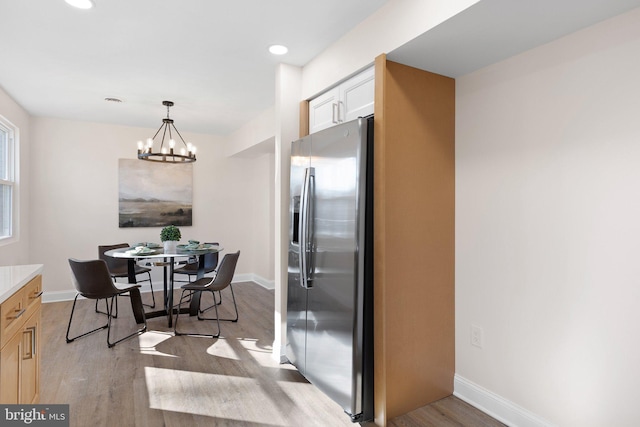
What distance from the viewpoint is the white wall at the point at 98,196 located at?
4922mm

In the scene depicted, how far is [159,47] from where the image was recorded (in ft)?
9.05

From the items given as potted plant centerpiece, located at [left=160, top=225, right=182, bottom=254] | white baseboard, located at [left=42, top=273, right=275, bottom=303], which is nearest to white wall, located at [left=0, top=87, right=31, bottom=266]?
white baseboard, located at [left=42, top=273, right=275, bottom=303]

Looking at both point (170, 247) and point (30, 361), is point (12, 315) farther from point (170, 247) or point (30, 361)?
point (170, 247)

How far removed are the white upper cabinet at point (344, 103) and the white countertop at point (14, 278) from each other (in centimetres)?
202

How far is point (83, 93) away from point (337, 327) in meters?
3.65

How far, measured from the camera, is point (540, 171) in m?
2.04

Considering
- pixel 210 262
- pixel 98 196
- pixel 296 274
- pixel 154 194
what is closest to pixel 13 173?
pixel 98 196

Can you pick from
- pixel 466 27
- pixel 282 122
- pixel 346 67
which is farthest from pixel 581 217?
pixel 282 122

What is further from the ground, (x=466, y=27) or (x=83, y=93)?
(x=83, y=93)

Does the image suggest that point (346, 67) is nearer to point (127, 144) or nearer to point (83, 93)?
point (83, 93)

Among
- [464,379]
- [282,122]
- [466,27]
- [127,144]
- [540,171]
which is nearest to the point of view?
[466,27]

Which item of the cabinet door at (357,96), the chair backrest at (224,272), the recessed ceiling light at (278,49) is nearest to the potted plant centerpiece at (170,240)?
the chair backrest at (224,272)

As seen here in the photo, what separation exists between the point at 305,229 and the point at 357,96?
0.97 metres

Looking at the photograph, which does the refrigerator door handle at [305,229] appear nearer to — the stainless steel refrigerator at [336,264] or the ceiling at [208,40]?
the stainless steel refrigerator at [336,264]
